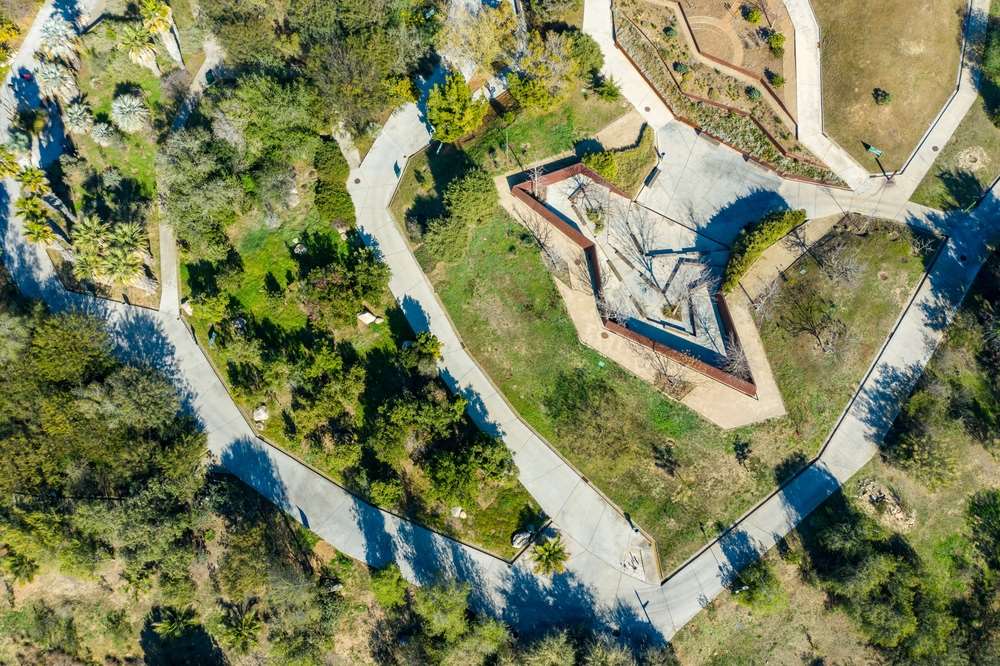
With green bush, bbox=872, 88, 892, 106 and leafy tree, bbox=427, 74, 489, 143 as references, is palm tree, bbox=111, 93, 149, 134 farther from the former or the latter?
green bush, bbox=872, 88, 892, 106

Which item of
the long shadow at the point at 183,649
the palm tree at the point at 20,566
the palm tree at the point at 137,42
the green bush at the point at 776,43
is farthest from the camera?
the palm tree at the point at 137,42

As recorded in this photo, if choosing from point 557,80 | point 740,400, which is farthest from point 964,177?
point 557,80

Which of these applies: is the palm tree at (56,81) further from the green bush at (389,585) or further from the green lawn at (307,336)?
the green bush at (389,585)

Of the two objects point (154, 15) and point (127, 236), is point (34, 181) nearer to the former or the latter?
point (127, 236)

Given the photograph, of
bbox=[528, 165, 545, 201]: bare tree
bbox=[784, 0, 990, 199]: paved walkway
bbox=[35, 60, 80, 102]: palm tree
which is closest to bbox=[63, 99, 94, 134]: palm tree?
bbox=[35, 60, 80, 102]: palm tree

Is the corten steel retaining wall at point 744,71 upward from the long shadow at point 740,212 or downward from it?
upward

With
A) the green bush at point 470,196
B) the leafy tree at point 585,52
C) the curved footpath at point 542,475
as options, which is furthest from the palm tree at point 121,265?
the leafy tree at point 585,52

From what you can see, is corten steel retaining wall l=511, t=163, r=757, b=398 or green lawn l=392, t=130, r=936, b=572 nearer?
corten steel retaining wall l=511, t=163, r=757, b=398
